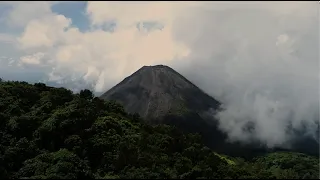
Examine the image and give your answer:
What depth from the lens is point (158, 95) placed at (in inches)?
4146

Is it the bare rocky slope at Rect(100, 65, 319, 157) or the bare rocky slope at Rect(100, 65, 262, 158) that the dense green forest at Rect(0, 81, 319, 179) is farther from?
the bare rocky slope at Rect(100, 65, 262, 158)

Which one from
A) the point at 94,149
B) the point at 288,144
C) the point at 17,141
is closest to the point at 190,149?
the point at 94,149

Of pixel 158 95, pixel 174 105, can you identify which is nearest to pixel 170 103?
pixel 174 105

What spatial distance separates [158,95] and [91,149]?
233 ft

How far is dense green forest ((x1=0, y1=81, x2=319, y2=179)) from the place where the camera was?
2881cm

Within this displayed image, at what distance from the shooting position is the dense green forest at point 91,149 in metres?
28.8

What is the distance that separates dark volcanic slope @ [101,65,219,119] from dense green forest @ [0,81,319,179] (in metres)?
53.9

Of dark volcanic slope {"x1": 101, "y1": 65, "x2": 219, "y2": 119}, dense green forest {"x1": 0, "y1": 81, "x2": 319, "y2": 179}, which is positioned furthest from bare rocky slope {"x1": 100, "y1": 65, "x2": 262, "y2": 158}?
dense green forest {"x1": 0, "y1": 81, "x2": 319, "y2": 179}

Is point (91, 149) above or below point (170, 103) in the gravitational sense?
below

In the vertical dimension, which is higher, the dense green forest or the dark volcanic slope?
the dark volcanic slope

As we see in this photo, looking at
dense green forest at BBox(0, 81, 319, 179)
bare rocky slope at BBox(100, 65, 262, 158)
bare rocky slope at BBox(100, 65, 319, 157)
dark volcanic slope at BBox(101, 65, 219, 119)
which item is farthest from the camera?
dark volcanic slope at BBox(101, 65, 219, 119)

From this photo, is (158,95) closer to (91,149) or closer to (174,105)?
(174,105)

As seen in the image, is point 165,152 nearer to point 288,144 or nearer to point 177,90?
point 288,144

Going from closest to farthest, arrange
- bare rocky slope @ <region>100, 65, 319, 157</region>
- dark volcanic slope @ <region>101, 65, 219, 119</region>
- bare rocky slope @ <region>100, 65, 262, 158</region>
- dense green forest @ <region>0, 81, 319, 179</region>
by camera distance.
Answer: dense green forest @ <region>0, 81, 319, 179</region> < bare rocky slope @ <region>100, 65, 319, 157</region> < bare rocky slope @ <region>100, 65, 262, 158</region> < dark volcanic slope @ <region>101, 65, 219, 119</region>
